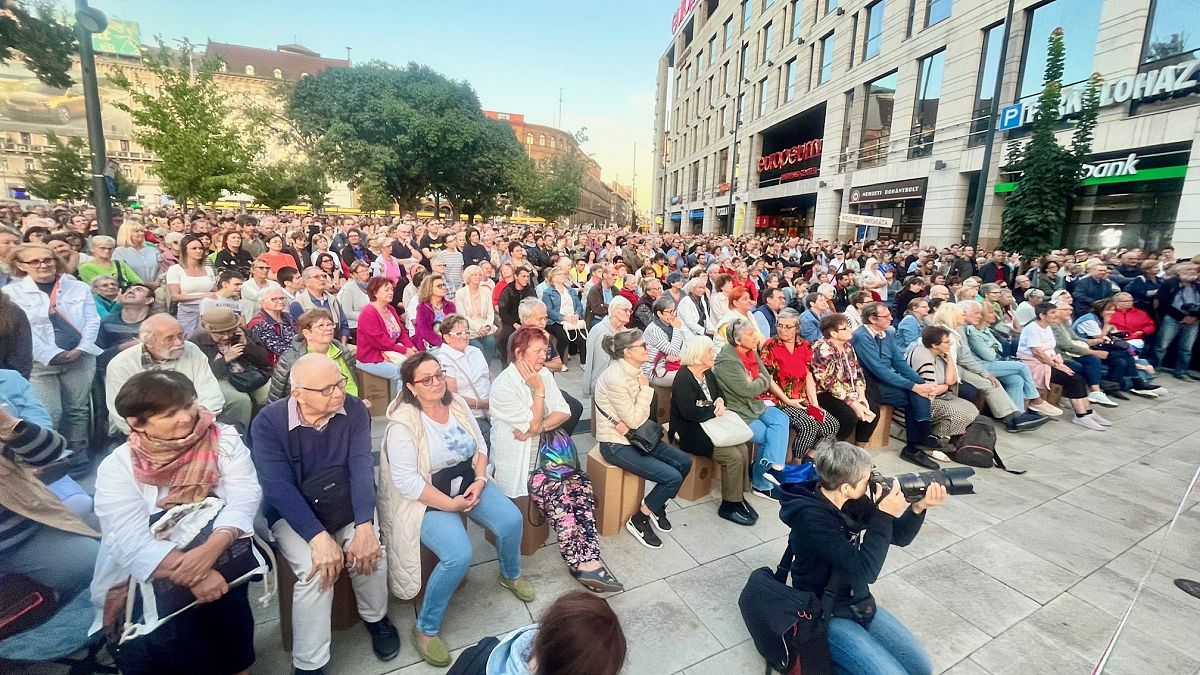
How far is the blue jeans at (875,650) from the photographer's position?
2.27m

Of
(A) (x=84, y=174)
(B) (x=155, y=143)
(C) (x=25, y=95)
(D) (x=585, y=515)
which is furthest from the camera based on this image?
(C) (x=25, y=95)

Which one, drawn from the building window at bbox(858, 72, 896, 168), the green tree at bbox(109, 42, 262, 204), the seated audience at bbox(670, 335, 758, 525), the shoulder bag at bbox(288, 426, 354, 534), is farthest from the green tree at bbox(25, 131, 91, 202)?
the building window at bbox(858, 72, 896, 168)

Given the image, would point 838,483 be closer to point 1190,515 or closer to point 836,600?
point 836,600

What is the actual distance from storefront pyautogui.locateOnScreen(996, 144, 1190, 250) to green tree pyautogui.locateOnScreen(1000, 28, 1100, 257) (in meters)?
1.76

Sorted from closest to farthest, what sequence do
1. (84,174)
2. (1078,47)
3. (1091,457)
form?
(1091,457) → (1078,47) → (84,174)

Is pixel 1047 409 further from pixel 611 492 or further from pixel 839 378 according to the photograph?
pixel 611 492

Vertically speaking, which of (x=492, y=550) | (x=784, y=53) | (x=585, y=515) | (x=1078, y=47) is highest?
(x=784, y=53)

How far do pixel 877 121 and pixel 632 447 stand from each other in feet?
82.5

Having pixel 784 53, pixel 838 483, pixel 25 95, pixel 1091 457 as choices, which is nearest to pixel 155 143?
pixel 838 483

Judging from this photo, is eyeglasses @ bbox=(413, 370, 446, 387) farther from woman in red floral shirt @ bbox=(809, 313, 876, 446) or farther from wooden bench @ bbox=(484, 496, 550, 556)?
woman in red floral shirt @ bbox=(809, 313, 876, 446)

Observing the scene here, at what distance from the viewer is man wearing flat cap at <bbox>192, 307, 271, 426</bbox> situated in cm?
409

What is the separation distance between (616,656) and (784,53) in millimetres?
36350

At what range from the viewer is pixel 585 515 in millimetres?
3395

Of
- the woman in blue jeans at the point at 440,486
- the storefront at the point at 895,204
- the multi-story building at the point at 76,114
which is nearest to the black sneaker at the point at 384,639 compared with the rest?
the woman in blue jeans at the point at 440,486
